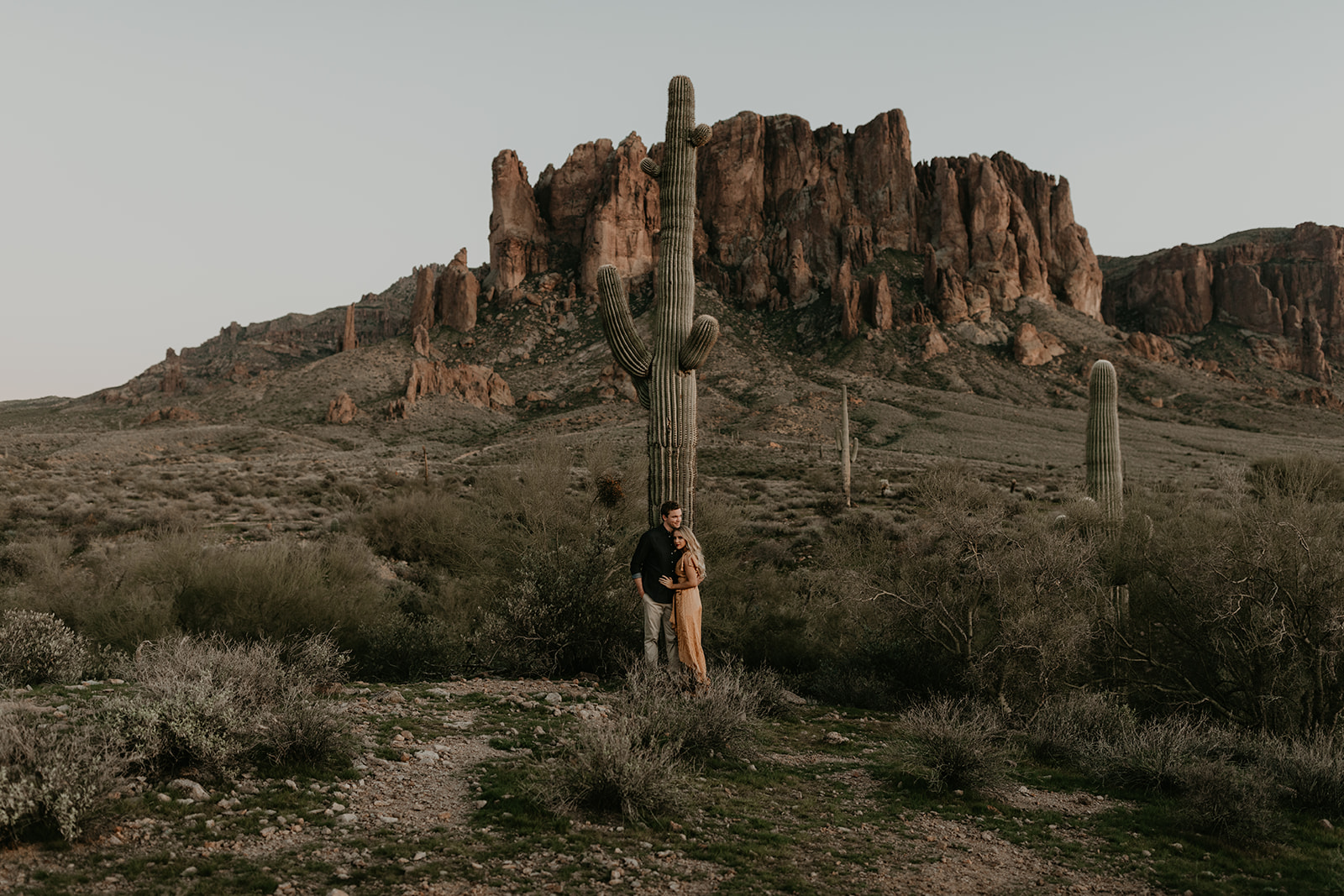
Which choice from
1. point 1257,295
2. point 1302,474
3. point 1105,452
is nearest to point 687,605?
A: point 1105,452

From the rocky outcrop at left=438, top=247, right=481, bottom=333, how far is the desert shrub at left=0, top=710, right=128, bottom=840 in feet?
271

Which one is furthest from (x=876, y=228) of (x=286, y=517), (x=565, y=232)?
(x=286, y=517)

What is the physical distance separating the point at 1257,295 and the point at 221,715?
127350mm

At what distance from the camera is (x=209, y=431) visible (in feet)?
176

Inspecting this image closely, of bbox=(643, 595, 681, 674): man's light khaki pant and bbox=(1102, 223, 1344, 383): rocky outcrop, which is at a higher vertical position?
bbox=(1102, 223, 1344, 383): rocky outcrop

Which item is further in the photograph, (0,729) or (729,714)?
(729,714)

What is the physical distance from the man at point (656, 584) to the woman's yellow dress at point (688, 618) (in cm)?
14

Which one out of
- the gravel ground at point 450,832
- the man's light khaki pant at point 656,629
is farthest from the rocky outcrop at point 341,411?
the gravel ground at point 450,832

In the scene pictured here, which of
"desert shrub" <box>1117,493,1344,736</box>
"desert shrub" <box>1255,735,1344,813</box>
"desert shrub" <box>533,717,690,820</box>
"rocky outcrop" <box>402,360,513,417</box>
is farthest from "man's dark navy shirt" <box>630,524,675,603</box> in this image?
"rocky outcrop" <box>402,360,513,417</box>

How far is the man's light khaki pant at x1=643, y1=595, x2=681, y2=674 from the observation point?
7094mm

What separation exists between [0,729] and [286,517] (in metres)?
20.2

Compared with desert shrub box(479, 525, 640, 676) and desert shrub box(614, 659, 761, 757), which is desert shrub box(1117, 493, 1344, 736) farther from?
desert shrub box(479, 525, 640, 676)

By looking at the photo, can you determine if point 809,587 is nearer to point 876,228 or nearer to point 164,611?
point 164,611

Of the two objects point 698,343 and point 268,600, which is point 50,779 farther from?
point 698,343
